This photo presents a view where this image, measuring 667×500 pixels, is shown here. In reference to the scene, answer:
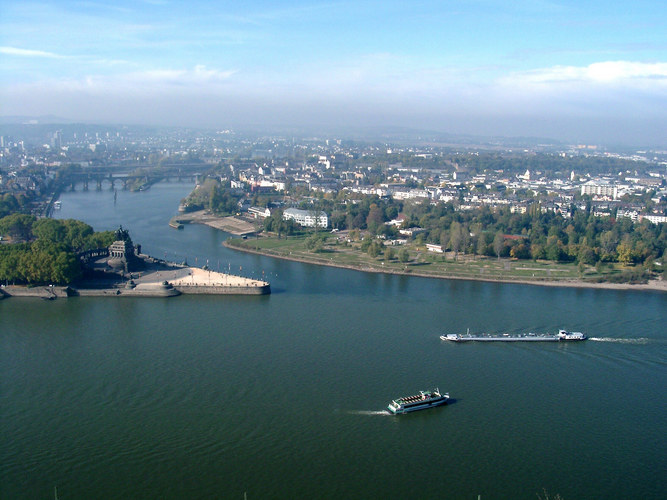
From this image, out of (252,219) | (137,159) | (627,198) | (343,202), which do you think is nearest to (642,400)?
(252,219)

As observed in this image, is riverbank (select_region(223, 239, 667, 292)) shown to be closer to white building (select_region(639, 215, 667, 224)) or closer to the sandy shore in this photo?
the sandy shore

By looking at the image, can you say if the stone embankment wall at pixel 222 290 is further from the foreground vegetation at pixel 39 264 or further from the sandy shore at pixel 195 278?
the foreground vegetation at pixel 39 264

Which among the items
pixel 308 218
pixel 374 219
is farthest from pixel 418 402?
pixel 308 218

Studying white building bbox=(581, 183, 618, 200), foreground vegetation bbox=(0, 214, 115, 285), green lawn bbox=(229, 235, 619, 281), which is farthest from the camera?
white building bbox=(581, 183, 618, 200)

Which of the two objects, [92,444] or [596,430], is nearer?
[92,444]

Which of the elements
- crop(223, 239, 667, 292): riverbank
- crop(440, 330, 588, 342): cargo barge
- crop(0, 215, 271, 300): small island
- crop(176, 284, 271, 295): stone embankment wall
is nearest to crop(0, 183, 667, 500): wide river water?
crop(440, 330, 588, 342): cargo barge

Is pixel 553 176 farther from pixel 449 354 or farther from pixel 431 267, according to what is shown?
pixel 449 354

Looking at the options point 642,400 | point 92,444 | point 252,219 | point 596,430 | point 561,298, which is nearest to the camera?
point 92,444
